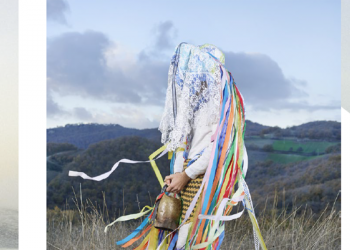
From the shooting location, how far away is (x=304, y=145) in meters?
5.44

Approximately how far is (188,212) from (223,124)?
43 centimetres

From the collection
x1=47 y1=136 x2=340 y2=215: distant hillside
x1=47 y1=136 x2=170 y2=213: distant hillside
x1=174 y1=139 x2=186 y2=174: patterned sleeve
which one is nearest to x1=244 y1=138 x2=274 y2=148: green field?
x1=47 y1=136 x2=340 y2=215: distant hillside

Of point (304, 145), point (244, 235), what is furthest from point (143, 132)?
point (244, 235)

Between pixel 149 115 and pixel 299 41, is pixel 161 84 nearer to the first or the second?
pixel 149 115

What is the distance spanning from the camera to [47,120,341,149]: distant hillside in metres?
5.32

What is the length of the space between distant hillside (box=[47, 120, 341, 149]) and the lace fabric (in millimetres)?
3599

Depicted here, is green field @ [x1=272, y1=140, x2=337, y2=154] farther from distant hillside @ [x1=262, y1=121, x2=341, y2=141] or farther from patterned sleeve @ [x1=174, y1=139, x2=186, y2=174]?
patterned sleeve @ [x1=174, y1=139, x2=186, y2=174]

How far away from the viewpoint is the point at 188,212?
6.08ft

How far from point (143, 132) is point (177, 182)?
12.1ft

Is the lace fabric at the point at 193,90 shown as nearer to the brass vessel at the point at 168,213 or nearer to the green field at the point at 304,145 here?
the brass vessel at the point at 168,213

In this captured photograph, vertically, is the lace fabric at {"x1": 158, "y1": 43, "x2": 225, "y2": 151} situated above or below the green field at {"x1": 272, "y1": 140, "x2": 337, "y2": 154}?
above

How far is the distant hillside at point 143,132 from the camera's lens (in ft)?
17.4

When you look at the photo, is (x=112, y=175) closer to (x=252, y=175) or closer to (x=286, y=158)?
(x=252, y=175)

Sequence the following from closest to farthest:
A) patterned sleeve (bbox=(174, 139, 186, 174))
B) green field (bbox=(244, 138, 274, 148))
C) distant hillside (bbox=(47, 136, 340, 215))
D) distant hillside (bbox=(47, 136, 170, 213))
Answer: patterned sleeve (bbox=(174, 139, 186, 174))
distant hillside (bbox=(47, 136, 340, 215))
distant hillside (bbox=(47, 136, 170, 213))
green field (bbox=(244, 138, 274, 148))
